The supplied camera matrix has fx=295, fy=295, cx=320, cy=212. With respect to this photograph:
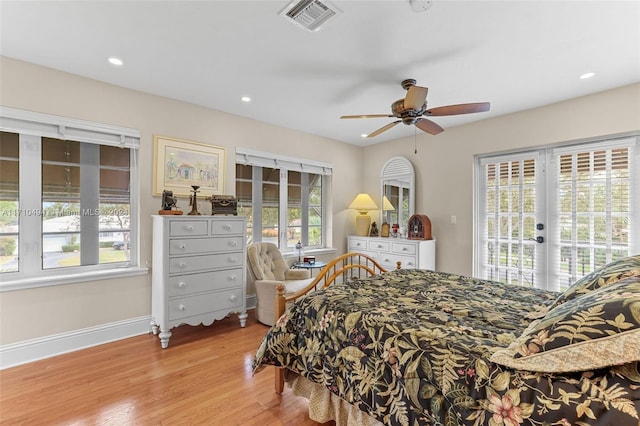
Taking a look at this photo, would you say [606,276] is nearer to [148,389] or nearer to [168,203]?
[148,389]

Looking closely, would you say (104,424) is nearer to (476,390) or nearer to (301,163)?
(476,390)

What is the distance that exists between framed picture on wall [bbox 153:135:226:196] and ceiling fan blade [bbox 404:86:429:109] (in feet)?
7.71

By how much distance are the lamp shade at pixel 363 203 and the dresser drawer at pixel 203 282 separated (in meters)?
2.33

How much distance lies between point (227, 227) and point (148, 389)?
1628 mm

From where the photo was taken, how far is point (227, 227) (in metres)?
3.32

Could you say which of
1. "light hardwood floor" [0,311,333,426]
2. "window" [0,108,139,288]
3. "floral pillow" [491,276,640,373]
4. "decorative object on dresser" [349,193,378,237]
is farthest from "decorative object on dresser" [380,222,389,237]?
"floral pillow" [491,276,640,373]

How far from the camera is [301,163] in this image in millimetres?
4574

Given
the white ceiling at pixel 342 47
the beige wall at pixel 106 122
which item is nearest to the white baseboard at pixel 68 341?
the beige wall at pixel 106 122

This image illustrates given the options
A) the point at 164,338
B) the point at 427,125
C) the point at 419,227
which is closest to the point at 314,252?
the point at 419,227

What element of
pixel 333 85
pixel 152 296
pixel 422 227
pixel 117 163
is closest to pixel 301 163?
pixel 333 85

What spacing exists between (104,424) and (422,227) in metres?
3.90

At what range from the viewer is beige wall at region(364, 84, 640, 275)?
2.99m

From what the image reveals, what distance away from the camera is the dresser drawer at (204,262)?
9.70 ft

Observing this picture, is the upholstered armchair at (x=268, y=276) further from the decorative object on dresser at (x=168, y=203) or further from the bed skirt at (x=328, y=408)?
the bed skirt at (x=328, y=408)
